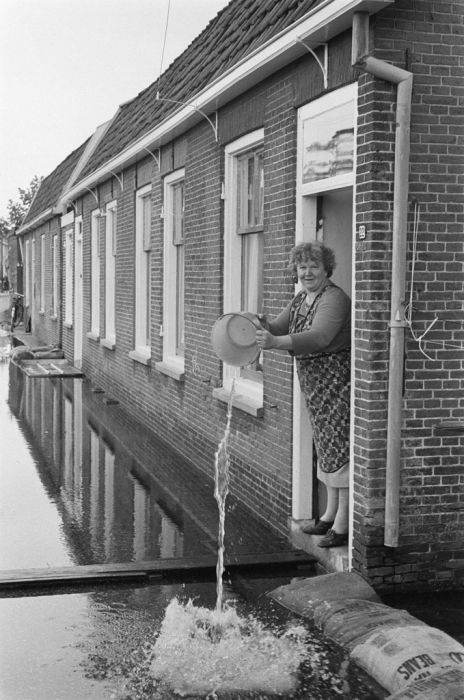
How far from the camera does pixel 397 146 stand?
6.13 metres

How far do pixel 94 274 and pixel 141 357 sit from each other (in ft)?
19.1

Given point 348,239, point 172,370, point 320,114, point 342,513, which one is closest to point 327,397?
point 342,513

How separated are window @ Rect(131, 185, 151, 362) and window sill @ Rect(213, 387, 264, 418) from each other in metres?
5.03

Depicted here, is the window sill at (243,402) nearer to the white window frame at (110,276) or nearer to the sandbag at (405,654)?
the sandbag at (405,654)

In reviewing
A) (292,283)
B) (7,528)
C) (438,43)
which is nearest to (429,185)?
(438,43)

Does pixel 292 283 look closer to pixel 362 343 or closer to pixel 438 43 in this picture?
pixel 362 343

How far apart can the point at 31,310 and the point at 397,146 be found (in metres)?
29.7

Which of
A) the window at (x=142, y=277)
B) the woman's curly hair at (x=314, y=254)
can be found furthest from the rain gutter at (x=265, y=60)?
the window at (x=142, y=277)

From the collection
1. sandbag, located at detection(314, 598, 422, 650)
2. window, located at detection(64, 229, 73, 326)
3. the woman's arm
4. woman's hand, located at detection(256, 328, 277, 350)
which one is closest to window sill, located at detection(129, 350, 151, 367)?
the woman's arm

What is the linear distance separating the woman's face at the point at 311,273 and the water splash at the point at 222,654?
226 cm

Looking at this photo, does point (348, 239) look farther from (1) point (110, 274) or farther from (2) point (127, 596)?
(1) point (110, 274)

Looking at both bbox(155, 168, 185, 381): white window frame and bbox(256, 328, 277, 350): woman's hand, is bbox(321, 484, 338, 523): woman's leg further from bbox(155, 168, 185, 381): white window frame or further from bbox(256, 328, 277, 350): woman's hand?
bbox(155, 168, 185, 381): white window frame

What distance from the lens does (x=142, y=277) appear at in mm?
15000

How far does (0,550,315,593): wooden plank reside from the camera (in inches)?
260
